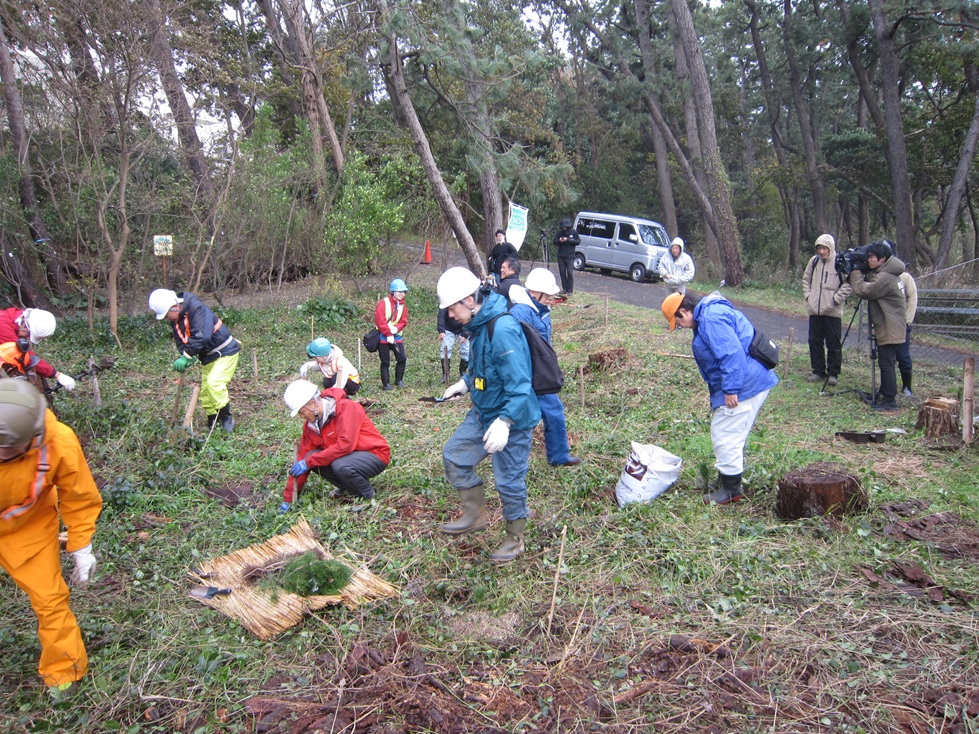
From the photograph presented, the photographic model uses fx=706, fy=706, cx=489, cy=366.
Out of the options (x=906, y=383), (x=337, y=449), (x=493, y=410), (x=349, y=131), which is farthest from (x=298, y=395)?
(x=349, y=131)

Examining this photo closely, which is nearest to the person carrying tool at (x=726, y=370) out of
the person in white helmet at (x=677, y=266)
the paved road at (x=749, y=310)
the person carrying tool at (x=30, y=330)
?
the person carrying tool at (x=30, y=330)

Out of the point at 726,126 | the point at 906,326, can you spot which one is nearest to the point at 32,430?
the point at 906,326

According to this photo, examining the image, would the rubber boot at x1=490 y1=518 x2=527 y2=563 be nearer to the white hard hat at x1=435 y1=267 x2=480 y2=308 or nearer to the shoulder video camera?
the white hard hat at x1=435 y1=267 x2=480 y2=308

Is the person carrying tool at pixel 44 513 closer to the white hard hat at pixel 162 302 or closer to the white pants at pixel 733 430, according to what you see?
the white hard hat at pixel 162 302

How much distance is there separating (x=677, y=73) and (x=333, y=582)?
72.3 ft

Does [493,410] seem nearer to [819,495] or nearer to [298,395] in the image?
[298,395]

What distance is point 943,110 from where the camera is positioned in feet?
58.9

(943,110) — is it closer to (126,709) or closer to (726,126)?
(726,126)

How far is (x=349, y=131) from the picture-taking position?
56.4 ft

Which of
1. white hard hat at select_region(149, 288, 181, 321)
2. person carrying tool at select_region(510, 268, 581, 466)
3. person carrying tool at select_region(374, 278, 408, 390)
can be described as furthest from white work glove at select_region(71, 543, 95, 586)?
person carrying tool at select_region(374, 278, 408, 390)

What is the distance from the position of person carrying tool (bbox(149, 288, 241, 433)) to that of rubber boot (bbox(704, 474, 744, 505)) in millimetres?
4626

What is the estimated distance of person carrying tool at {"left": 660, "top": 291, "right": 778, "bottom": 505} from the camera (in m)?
4.54

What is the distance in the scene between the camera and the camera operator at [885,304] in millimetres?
6980

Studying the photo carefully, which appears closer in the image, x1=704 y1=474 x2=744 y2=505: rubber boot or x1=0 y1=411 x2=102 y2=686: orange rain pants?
x1=0 y1=411 x2=102 y2=686: orange rain pants
